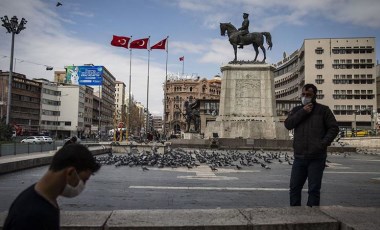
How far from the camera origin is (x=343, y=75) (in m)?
92.0

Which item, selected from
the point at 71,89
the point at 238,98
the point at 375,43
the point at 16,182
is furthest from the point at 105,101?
the point at 16,182

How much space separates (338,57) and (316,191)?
9386cm

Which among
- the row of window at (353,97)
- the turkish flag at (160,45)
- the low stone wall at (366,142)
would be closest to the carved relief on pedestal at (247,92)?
the turkish flag at (160,45)

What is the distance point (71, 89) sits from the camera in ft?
357

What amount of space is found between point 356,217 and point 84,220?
325 cm

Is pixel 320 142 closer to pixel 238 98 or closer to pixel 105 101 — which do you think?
pixel 238 98

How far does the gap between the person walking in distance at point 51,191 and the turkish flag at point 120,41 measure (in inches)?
1454

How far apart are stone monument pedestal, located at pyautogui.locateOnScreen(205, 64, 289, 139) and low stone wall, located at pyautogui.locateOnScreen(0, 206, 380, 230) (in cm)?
2800

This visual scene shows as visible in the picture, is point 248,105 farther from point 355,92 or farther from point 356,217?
point 355,92

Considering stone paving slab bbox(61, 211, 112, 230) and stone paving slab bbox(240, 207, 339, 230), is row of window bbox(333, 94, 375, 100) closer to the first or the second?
stone paving slab bbox(240, 207, 339, 230)

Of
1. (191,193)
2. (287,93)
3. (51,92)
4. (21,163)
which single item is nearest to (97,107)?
(51,92)

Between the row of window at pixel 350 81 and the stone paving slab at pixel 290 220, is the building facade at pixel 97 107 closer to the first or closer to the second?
the row of window at pixel 350 81

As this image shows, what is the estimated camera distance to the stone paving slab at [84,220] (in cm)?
409

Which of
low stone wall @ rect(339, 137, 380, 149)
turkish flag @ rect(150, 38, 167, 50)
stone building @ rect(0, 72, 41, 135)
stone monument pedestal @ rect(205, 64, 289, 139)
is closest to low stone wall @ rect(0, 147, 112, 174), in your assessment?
stone monument pedestal @ rect(205, 64, 289, 139)
